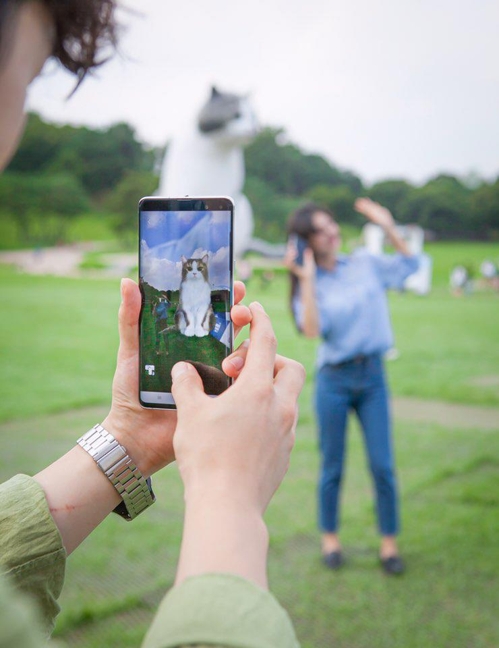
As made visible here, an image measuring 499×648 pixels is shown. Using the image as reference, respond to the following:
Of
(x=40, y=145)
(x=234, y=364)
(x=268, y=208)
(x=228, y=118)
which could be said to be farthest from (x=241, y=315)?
(x=40, y=145)

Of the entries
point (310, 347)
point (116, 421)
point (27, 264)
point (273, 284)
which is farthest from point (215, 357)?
point (27, 264)

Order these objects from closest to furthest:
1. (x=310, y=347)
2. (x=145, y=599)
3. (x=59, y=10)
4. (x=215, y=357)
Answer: (x=59, y=10) < (x=215, y=357) < (x=145, y=599) < (x=310, y=347)

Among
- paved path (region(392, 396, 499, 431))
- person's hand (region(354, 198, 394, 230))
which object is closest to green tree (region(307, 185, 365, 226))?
paved path (region(392, 396, 499, 431))

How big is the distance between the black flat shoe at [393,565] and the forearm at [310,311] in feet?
2.59

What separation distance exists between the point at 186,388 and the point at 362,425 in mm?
1713

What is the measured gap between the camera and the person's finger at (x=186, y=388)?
22.3 inches

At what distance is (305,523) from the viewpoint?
2422 mm

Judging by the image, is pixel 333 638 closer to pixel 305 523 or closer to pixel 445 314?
pixel 305 523

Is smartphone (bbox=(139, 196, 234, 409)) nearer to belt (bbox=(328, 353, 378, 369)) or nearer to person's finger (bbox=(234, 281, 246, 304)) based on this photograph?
person's finger (bbox=(234, 281, 246, 304))

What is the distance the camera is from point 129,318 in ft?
2.49

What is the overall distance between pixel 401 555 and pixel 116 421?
1.69 metres

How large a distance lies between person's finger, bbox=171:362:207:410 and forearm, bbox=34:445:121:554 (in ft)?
0.71

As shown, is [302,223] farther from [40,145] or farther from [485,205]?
[40,145]

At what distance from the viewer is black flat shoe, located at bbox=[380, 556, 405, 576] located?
2033 mm
